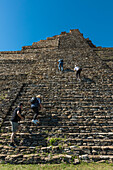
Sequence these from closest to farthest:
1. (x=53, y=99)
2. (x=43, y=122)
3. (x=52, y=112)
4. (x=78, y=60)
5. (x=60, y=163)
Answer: (x=60, y=163)
(x=43, y=122)
(x=52, y=112)
(x=53, y=99)
(x=78, y=60)

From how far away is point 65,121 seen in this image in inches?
214

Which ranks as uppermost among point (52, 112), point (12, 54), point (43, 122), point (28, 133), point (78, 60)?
point (12, 54)

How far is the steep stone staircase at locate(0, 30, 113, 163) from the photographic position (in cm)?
424

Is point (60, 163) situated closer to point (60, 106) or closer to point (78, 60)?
point (60, 106)

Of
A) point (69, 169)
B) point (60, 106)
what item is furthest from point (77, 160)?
point (60, 106)

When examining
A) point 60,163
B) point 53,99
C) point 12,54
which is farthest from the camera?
point 12,54

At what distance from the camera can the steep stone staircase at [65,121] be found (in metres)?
4.24

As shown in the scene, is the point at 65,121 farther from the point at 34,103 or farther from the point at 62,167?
the point at 62,167

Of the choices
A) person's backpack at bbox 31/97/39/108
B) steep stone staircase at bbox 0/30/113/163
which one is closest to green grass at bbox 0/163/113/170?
steep stone staircase at bbox 0/30/113/163

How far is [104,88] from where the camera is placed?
735cm

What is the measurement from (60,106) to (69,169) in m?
3.01

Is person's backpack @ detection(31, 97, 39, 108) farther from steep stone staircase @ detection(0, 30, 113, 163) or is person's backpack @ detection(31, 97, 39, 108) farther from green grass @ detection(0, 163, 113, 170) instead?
green grass @ detection(0, 163, 113, 170)

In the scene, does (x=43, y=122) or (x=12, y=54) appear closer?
(x=43, y=122)

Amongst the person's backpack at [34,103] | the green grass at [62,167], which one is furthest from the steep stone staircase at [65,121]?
the person's backpack at [34,103]
